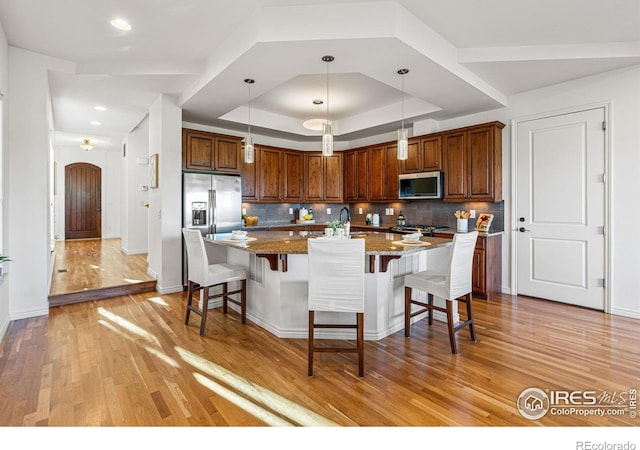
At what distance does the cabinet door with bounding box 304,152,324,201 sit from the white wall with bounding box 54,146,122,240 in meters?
6.32

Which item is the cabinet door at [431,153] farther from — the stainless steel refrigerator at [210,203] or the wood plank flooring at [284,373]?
the stainless steel refrigerator at [210,203]

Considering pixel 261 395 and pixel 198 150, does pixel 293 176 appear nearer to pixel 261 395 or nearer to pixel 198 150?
pixel 198 150

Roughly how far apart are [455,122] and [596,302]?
2.99m

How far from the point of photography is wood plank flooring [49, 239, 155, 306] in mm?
4053

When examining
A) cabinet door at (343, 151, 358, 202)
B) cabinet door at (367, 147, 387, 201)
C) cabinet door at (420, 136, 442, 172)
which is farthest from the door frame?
cabinet door at (343, 151, 358, 202)

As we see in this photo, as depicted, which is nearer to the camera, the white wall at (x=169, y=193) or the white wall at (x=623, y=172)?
the white wall at (x=623, y=172)

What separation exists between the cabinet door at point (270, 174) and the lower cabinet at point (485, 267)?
3463 millimetres

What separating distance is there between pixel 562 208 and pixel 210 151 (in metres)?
4.88

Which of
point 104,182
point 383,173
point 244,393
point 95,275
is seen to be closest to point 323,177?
point 383,173

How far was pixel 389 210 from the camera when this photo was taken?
19.8 ft

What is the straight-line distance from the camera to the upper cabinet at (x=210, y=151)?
4742 millimetres

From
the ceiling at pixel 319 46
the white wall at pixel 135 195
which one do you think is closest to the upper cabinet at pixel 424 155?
the ceiling at pixel 319 46

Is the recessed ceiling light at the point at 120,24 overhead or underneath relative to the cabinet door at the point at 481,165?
overhead
